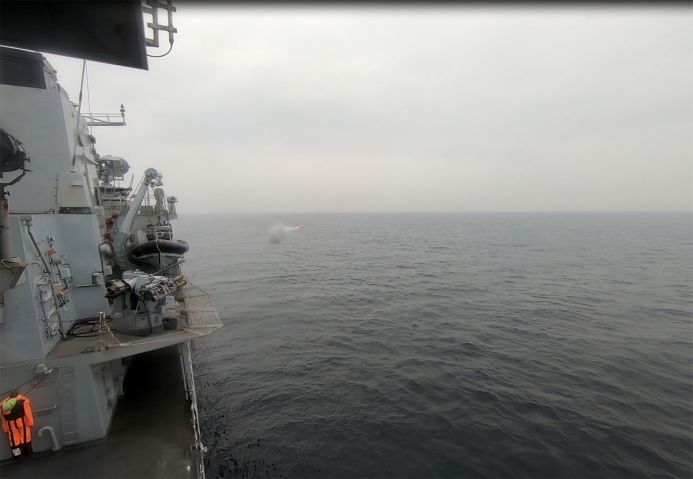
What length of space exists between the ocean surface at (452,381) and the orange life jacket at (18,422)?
218 inches

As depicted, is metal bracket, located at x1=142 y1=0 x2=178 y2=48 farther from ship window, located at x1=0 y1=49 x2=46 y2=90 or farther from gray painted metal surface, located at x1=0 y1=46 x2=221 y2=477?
ship window, located at x1=0 y1=49 x2=46 y2=90

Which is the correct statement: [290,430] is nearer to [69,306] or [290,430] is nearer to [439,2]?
[69,306]

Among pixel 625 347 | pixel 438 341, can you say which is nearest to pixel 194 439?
pixel 438 341

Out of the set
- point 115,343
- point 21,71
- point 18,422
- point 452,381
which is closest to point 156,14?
point 115,343

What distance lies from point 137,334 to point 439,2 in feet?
42.7

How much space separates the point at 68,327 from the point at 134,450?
515 cm

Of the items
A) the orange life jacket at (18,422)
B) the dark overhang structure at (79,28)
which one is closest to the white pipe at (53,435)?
the orange life jacket at (18,422)

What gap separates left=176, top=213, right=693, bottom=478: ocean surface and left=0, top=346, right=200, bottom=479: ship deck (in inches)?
83.5

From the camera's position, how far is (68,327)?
11.4m

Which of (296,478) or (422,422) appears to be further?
(422,422)

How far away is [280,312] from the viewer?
2722 cm

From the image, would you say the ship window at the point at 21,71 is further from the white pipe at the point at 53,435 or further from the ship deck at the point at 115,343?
the white pipe at the point at 53,435

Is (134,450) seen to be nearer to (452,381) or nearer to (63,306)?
(63,306)

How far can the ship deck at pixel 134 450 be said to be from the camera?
339 inches
